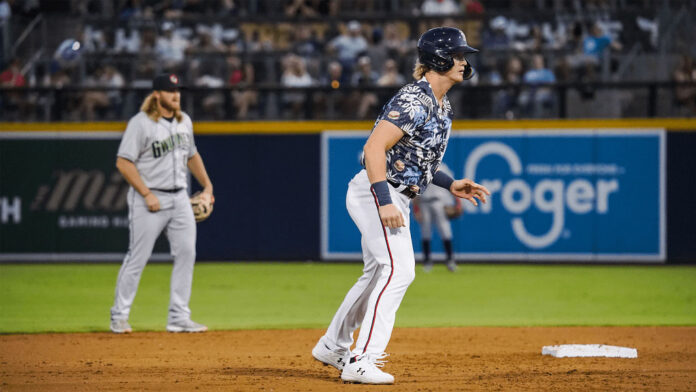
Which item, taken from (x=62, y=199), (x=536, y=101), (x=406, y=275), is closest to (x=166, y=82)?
(x=406, y=275)

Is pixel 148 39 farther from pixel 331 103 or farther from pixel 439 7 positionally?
pixel 439 7

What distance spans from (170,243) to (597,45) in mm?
9773

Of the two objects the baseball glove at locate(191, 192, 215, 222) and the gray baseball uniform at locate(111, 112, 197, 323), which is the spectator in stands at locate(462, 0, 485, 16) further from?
the gray baseball uniform at locate(111, 112, 197, 323)

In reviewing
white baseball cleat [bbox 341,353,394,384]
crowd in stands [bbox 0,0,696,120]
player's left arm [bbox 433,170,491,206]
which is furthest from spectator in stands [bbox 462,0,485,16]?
white baseball cleat [bbox 341,353,394,384]

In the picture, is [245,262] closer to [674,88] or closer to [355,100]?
[355,100]

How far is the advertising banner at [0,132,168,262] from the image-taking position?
1462 cm

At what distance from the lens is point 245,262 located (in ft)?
48.6

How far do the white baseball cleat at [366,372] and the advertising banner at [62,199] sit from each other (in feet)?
31.3

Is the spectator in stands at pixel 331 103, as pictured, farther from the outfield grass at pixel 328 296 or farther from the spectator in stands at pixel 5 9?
the spectator in stands at pixel 5 9

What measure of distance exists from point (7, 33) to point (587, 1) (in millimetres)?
9818

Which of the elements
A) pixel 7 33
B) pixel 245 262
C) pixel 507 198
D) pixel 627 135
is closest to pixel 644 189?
pixel 627 135

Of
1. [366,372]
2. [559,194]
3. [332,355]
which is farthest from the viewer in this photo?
[559,194]

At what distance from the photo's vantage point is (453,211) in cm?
1334

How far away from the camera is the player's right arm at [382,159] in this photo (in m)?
5.21
